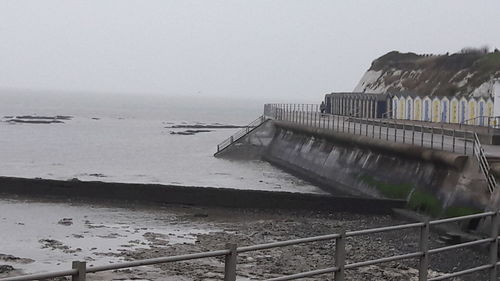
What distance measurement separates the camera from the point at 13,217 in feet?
84.3

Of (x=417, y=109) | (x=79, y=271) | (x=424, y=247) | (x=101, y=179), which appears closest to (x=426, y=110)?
(x=417, y=109)

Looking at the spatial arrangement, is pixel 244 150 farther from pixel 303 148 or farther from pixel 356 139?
pixel 356 139

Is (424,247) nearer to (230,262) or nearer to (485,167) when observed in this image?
(230,262)

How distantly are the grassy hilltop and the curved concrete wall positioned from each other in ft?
44.0

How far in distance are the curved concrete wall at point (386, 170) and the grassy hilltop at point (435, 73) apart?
13423 mm

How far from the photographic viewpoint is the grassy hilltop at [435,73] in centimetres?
5810

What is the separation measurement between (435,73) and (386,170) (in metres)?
40.3

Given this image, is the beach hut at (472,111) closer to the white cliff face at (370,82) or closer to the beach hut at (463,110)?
the beach hut at (463,110)

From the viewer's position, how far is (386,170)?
→ 32.1 m

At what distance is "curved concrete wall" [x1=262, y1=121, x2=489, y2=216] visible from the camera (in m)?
23.6

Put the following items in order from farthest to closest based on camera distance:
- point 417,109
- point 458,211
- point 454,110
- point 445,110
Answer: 1. point 417,109
2. point 445,110
3. point 454,110
4. point 458,211

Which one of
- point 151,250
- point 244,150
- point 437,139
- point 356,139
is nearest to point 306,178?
point 356,139

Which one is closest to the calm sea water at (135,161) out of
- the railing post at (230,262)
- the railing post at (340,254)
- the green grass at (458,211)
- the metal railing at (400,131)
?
the metal railing at (400,131)

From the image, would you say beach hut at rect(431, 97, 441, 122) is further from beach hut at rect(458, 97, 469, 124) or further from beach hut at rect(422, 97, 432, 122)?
beach hut at rect(458, 97, 469, 124)
